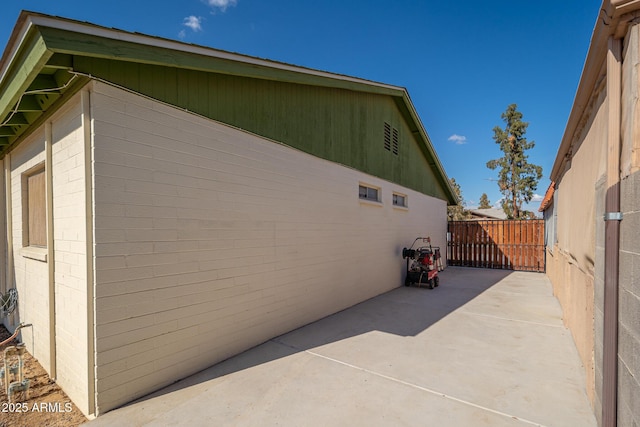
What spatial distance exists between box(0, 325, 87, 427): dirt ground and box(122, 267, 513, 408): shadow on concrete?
58cm

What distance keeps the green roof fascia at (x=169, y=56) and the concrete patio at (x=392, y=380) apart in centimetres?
341

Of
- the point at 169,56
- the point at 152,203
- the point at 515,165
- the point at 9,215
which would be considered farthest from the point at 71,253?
the point at 515,165

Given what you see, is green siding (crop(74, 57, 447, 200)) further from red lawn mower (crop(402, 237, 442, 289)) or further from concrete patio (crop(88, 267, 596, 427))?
concrete patio (crop(88, 267, 596, 427))

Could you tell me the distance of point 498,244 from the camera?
519 inches

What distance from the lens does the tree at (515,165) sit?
66.3 feet

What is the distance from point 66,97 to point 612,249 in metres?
5.02

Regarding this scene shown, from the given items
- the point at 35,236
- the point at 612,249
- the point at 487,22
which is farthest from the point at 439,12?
the point at 35,236

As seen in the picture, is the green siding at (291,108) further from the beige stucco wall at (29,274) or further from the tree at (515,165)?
the tree at (515,165)

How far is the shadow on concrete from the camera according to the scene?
3716 millimetres

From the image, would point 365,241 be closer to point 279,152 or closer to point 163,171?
point 279,152

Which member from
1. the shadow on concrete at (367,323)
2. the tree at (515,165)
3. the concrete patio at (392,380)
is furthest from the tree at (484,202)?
the concrete patio at (392,380)

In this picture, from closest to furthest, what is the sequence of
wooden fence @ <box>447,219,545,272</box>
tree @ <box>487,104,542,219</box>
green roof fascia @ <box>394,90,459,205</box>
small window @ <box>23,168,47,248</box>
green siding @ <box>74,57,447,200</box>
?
1. green siding @ <box>74,57,447,200</box>
2. small window @ <box>23,168,47,248</box>
3. green roof fascia @ <box>394,90,459,205</box>
4. wooden fence @ <box>447,219,545,272</box>
5. tree @ <box>487,104,542,219</box>

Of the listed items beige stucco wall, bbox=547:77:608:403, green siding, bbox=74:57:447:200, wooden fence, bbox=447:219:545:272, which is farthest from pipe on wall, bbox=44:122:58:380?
wooden fence, bbox=447:219:545:272

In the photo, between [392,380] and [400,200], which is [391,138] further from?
[392,380]
